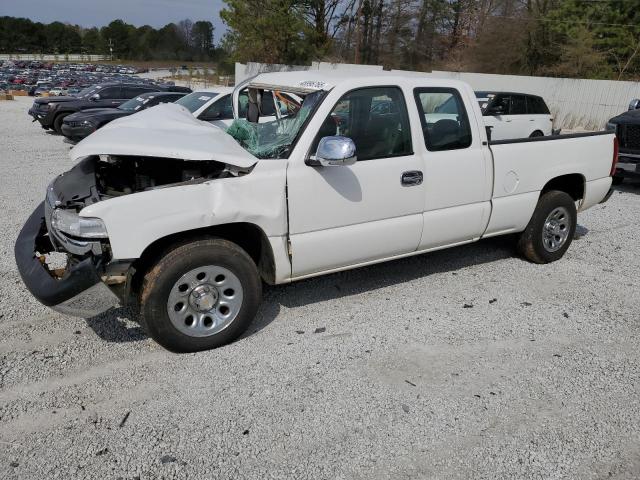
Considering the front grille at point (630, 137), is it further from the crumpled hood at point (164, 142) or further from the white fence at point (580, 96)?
the white fence at point (580, 96)

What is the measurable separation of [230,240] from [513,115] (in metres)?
10.9

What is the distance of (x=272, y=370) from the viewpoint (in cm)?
368

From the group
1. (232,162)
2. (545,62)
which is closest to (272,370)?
(232,162)

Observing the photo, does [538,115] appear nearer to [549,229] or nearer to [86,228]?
[549,229]

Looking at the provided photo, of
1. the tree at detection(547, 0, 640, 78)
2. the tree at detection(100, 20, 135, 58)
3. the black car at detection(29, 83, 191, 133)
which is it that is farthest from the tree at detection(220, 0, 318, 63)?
the tree at detection(100, 20, 135, 58)

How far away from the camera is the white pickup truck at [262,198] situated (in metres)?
3.51

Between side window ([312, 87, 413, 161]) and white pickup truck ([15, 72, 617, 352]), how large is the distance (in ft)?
0.03

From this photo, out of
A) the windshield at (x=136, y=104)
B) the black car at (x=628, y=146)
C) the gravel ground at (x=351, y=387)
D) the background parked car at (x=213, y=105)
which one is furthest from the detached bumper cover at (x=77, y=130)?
the black car at (x=628, y=146)

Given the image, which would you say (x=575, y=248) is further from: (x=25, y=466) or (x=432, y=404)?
(x=25, y=466)

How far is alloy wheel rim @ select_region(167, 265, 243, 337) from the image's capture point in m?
3.66

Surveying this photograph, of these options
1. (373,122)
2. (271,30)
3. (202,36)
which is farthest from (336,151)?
(202,36)

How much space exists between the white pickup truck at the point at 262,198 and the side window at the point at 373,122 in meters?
0.01

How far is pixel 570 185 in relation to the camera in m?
5.88

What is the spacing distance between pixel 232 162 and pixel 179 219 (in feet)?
1.69
